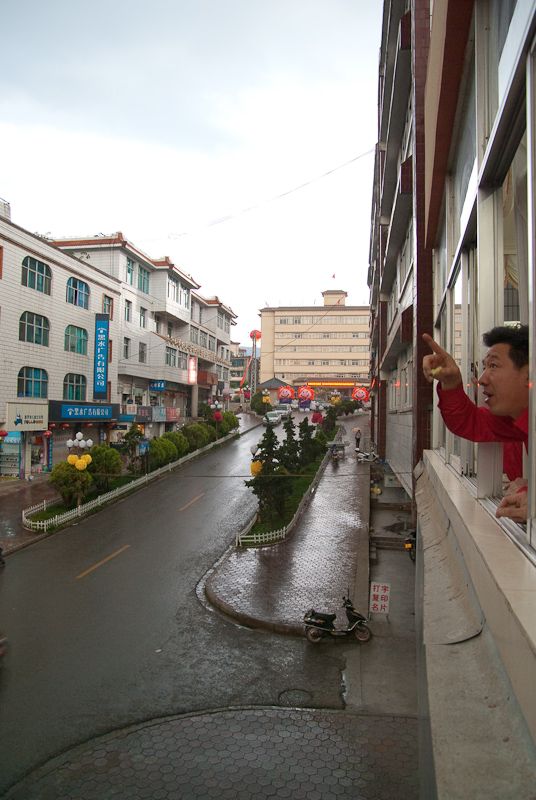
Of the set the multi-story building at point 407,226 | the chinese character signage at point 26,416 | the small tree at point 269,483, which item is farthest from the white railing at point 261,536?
the chinese character signage at point 26,416

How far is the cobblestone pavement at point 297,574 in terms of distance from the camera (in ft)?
39.4

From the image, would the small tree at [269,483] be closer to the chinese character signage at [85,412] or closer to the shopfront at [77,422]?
the shopfront at [77,422]

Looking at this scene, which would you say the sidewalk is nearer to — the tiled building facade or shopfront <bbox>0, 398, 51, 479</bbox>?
shopfront <bbox>0, 398, 51, 479</bbox>

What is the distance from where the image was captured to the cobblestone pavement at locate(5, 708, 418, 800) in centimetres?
604

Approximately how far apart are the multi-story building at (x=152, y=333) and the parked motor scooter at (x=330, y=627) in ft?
87.8

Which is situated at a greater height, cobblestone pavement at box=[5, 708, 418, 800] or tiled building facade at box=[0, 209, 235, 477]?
tiled building facade at box=[0, 209, 235, 477]

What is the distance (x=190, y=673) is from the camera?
9.17 metres

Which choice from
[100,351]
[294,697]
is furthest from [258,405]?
[294,697]

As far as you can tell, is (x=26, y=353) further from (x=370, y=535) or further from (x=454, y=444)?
(x=454, y=444)

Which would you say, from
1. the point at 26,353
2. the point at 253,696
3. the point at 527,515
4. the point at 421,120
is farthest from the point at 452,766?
the point at 26,353

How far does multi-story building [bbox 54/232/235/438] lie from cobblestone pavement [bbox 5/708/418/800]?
28.9m

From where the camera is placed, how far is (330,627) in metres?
10.3

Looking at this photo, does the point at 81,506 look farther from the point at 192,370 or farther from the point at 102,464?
Result: the point at 192,370

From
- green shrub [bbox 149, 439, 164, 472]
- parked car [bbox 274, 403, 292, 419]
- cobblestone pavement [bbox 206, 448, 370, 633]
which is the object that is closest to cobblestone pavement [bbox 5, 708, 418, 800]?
cobblestone pavement [bbox 206, 448, 370, 633]
